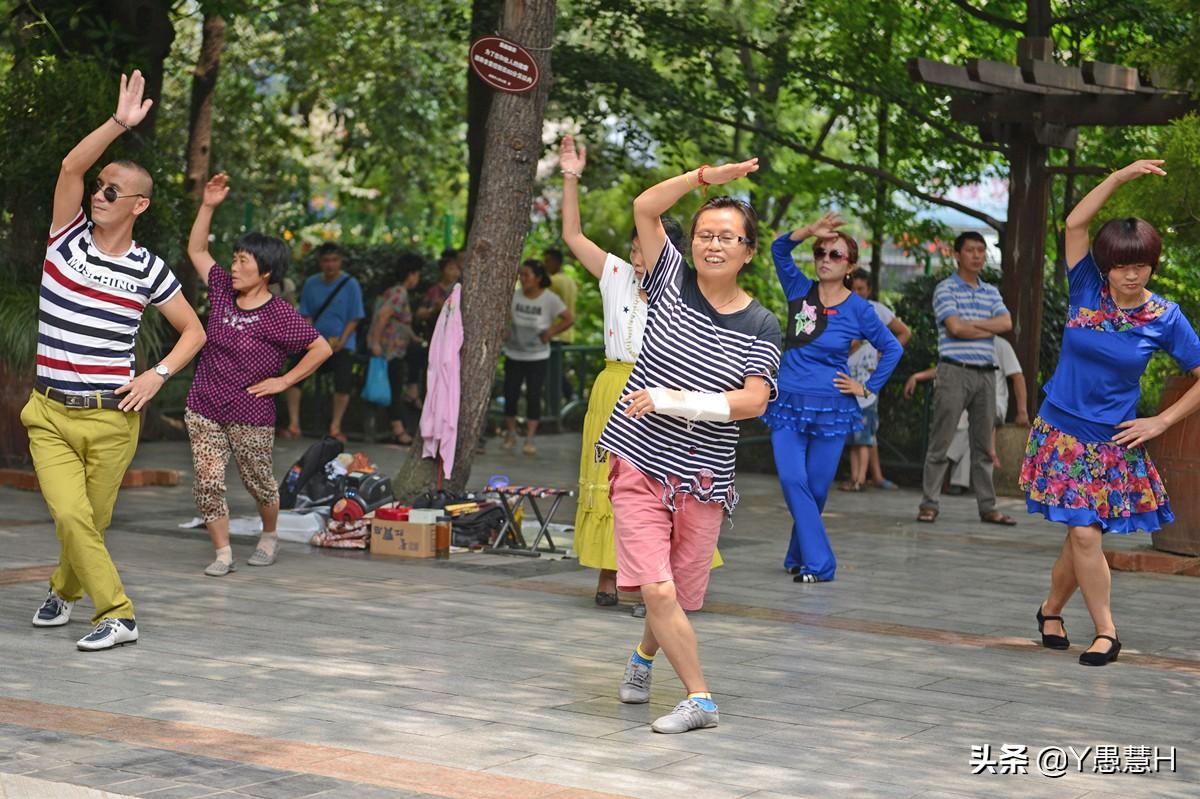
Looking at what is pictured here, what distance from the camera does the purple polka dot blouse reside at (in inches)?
371

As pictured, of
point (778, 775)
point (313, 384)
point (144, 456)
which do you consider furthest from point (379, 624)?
point (313, 384)

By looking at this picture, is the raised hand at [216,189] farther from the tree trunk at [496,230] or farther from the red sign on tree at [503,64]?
the tree trunk at [496,230]

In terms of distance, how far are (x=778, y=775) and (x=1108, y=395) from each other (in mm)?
2913

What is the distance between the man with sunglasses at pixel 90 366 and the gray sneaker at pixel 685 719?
2.43m

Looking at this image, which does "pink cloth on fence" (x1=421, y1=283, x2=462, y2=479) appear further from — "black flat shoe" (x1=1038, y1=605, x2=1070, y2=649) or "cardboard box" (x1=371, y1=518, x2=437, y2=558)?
"black flat shoe" (x1=1038, y1=605, x2=1070, y2=649)

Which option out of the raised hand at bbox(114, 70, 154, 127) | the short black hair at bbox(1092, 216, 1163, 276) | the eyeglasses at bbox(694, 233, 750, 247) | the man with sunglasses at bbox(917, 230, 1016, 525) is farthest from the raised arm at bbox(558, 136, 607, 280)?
the man with sunglasses at bbox(917, 230, 1016, 525)

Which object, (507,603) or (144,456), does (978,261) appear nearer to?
(507,603)

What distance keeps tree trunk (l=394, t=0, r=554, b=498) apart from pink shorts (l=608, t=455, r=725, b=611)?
5385mm

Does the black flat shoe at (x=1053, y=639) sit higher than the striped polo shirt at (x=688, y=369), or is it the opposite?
the striped polo shirt at (x=688, y=369)

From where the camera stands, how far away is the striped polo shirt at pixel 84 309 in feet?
23.6

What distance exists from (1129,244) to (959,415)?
17.8 feet

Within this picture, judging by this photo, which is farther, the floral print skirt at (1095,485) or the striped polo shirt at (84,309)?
the floral print skirt at (1095,485)

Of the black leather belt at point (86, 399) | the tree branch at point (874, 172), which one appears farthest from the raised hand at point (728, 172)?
the tree branch at point (874, 172)

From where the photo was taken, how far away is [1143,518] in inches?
305
